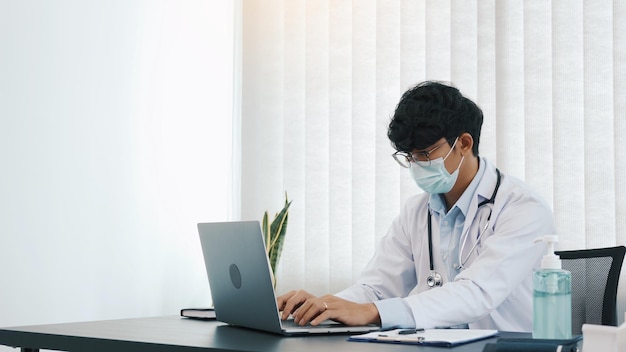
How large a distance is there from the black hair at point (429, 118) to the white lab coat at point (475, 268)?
0.49ft

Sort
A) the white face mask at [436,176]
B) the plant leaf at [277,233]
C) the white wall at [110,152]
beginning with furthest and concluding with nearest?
the plant leaf at [277,233] < the white wall at [110,152] < the white face mask at [436,176]

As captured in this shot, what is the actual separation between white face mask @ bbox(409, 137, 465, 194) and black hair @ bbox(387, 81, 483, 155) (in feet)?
0.18

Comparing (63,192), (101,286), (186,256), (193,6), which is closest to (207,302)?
(186,256)

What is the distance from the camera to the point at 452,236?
2.05m

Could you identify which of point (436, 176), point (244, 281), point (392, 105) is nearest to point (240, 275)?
point (244, 281)

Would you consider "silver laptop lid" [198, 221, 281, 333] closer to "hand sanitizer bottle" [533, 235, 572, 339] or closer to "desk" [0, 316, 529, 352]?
"desk" [0, 316, 529, 352]

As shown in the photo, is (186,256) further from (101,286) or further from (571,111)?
(571,111)

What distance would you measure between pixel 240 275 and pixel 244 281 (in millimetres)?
23

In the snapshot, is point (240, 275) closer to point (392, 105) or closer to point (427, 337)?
point (427, 337)

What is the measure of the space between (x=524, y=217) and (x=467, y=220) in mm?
169

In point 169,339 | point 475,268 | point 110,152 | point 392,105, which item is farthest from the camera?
point 392,105

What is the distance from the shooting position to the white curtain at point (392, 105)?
119 inches

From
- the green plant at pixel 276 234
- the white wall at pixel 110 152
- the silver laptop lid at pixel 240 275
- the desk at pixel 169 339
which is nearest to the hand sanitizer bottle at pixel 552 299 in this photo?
the desk at pixel 169 339

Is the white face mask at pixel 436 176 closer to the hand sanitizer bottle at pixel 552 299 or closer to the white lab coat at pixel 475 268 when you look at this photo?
the white lab coat at pixel 475 268
